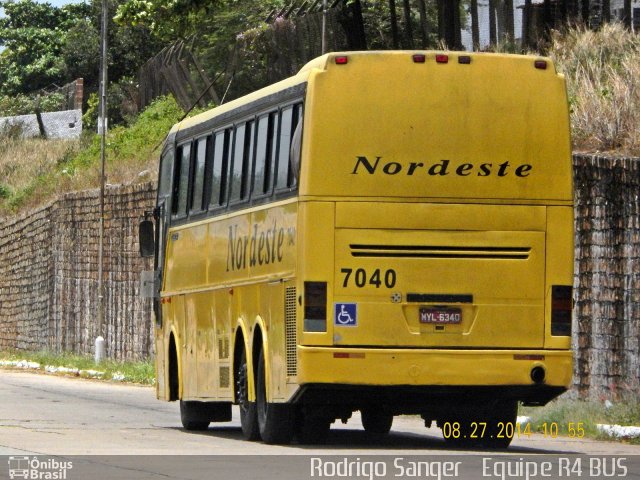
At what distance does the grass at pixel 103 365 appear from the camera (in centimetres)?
3234

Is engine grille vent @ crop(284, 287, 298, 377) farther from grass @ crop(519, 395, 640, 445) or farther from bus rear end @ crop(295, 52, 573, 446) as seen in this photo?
grass @ crop(519, 395, 640, 445)

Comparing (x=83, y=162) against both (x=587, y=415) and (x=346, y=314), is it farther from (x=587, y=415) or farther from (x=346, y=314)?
(x=346, y=314)

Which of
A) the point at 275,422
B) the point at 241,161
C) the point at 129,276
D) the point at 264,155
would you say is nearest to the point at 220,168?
the point at 241,161

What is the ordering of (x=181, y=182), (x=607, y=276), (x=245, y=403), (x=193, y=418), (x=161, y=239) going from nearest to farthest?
(x=245, y=403) → (x=193, y=418) → (x=181, y=182) → (x=607, y=276) → (x=161, y=239)

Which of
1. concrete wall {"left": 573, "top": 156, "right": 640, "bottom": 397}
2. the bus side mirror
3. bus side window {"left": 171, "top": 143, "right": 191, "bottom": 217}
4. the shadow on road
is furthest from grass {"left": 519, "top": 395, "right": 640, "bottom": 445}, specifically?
the bus side mirror

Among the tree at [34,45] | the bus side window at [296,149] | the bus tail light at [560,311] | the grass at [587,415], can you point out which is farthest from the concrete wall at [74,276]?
the tree at [34,45]

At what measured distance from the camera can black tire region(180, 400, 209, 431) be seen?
19.7 meters

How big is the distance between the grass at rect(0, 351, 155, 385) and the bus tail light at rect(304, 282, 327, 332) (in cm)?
1670

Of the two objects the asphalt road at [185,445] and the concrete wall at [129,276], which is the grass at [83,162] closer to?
the concrete wall at [129,276]

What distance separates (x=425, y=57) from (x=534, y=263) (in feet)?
7.06

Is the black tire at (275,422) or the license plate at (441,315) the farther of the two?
the black tire at (275,422)

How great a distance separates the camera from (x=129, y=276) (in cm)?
3853

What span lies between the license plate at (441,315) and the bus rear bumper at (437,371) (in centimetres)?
Result: 28

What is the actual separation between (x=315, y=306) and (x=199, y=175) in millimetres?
4618
